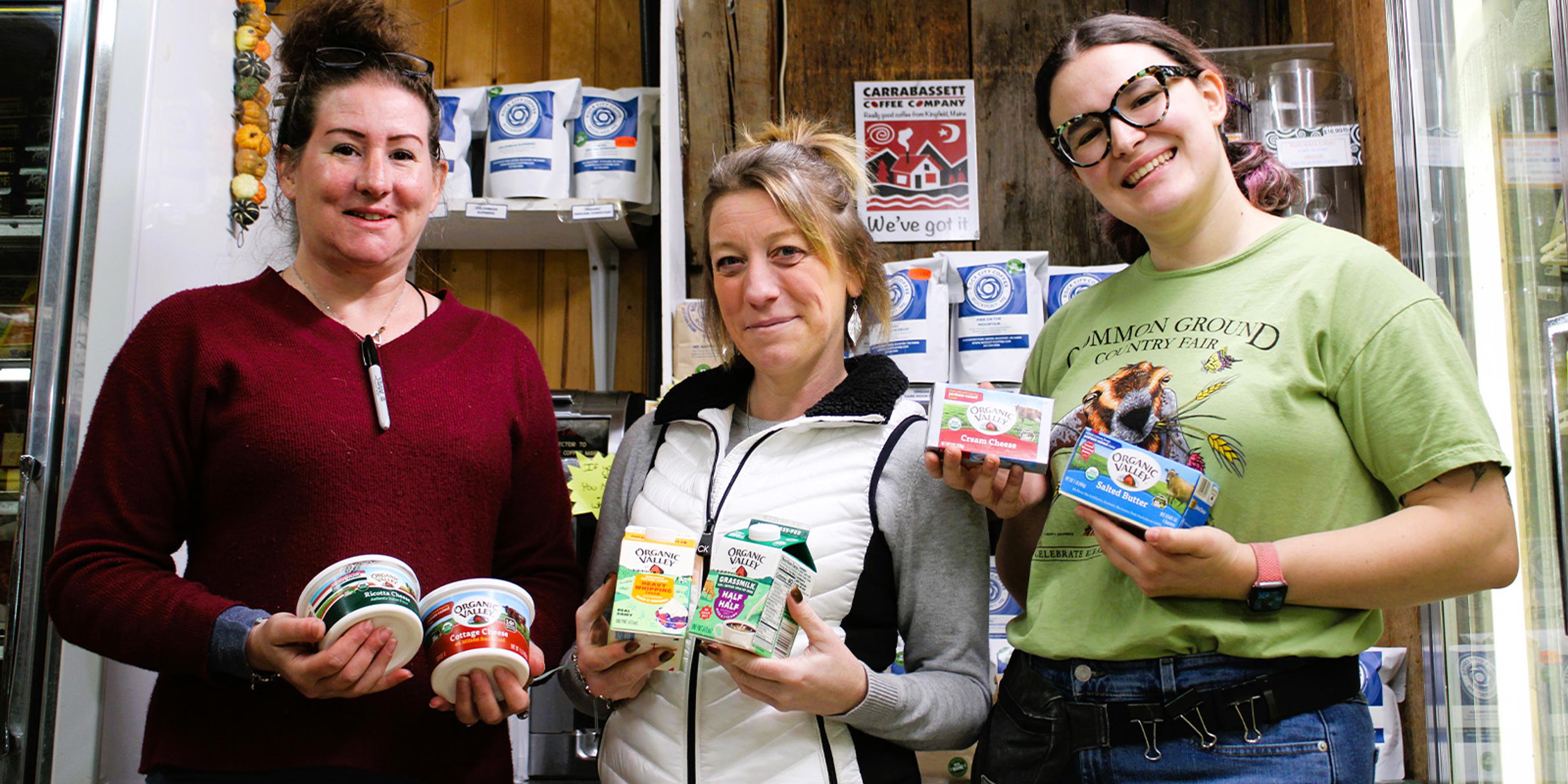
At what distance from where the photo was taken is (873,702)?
125 cm

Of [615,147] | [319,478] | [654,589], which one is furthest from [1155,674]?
[615,147]

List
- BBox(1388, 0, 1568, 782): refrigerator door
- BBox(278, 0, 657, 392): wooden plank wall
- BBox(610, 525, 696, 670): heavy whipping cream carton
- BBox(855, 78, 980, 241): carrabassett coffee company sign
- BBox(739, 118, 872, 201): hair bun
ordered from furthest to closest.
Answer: BBox(278, 0, 657, 392): wooden plank wall < BBox(855, 78, 980, 241): carrabassett coffee company sign < BBox(1388, 0, 1568, 782): refrigerator door < BBox(739, 118, 872, 201): hair bun < BBox(610, 525, 696, 670): heavy whipping cream carton

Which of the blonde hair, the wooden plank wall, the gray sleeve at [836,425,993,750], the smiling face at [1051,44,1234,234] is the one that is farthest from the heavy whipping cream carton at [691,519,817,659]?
the wooden plank wall

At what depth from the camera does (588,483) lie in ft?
7.99

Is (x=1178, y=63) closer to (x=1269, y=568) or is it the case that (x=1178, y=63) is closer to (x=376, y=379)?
(x=1269, y=568)

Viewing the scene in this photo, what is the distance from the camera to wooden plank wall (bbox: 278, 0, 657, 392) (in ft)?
10.9

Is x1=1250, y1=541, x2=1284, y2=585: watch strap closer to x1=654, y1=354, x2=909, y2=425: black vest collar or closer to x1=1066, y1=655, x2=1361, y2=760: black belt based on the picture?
x1=1066, y1=655, x2=1361, y2=760: black belt

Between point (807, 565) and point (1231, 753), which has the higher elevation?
point (807, 565)

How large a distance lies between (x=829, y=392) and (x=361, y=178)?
0.72m

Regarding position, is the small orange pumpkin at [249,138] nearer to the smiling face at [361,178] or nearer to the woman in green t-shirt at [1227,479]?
the smiling face at [361,178]

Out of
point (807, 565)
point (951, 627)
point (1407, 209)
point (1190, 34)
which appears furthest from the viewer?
point (1190, 34)

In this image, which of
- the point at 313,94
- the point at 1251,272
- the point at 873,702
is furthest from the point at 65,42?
the point at 1251,272

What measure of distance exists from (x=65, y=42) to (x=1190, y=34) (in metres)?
2.80

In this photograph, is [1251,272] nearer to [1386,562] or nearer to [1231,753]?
[1386,562]
